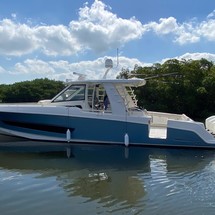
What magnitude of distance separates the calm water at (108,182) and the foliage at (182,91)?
16823mm

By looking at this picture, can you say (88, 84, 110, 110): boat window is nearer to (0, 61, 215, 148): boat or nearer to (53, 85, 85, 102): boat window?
(0, 61, 215, 148): boat

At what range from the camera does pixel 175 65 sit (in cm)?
2991

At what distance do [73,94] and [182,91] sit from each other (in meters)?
17.2

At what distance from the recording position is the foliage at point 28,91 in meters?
62.9

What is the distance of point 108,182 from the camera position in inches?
333

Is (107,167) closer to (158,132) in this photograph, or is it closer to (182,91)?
(158,132)

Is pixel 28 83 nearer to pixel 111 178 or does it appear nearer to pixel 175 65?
pixel 175 65

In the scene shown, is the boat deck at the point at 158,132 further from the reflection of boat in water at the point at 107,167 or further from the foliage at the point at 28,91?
the foliage at the point at 28,91

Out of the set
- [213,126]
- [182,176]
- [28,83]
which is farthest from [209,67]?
[28,83]

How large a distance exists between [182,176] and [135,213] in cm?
313

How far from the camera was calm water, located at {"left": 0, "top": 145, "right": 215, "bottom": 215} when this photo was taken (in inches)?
259

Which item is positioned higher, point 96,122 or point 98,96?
point 98,96

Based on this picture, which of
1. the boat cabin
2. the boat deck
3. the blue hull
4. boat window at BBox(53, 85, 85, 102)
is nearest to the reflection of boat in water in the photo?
the blue hull

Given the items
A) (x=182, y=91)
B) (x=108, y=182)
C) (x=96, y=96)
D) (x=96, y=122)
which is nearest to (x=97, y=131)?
(x=96, y=122)
